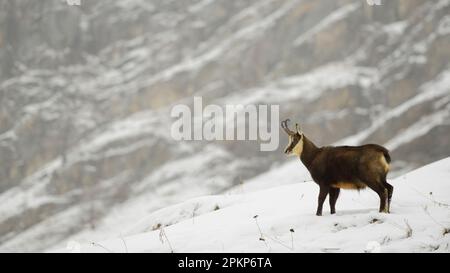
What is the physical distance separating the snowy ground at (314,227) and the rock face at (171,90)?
60.2 meters

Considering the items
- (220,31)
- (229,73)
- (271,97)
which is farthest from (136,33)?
(271,97)

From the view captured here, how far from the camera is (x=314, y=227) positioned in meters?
6.62

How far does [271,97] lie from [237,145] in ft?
38.5

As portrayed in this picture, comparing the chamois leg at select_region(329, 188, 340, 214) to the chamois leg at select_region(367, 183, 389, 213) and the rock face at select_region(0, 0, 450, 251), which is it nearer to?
the chamois leg at select_region(367, 183, 389, 213)

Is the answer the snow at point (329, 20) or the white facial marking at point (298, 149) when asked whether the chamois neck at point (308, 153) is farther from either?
the snow at point (329, 20)

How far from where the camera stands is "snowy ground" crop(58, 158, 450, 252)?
5805mm

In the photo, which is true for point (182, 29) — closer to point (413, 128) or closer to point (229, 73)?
point (229, 73)
